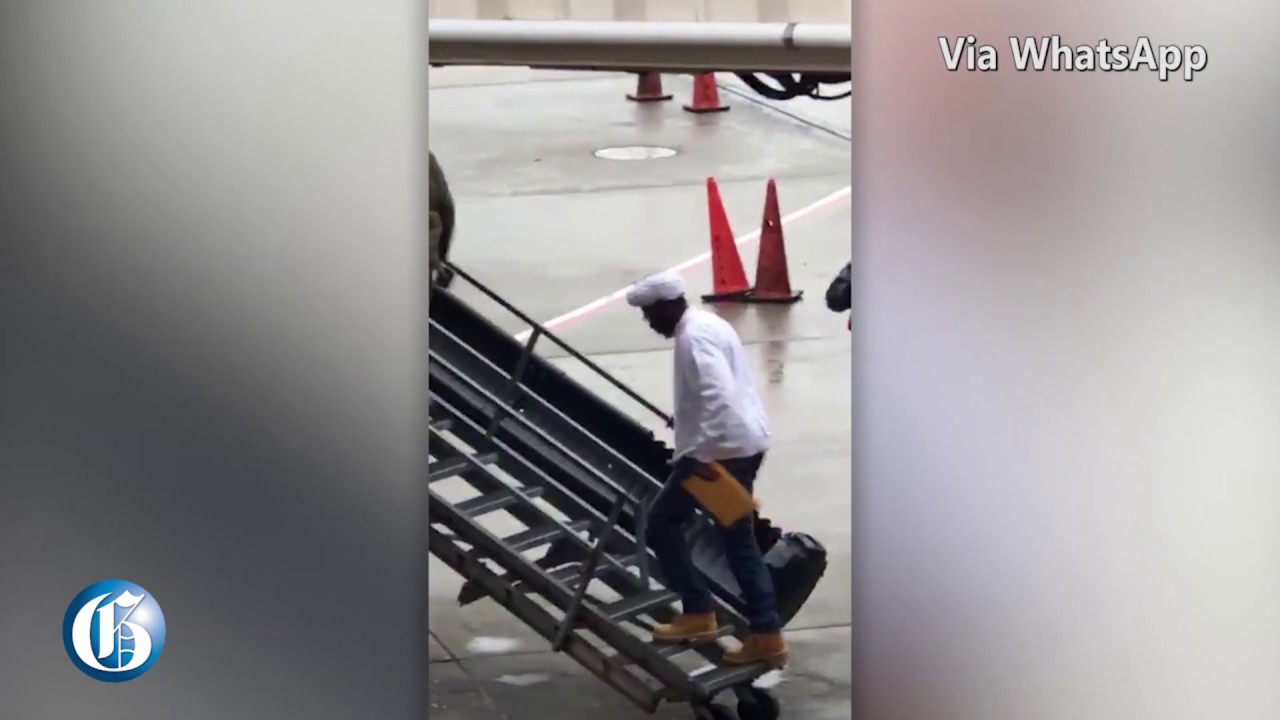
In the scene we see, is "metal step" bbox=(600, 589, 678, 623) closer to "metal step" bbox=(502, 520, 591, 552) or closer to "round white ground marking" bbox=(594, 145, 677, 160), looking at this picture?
"metal step" bbox=(502, 520, 591, 552)

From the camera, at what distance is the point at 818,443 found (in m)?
7.24

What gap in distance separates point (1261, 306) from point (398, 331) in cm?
108

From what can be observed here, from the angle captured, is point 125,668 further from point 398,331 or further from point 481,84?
point 481,84

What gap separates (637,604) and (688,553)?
0.18 metres

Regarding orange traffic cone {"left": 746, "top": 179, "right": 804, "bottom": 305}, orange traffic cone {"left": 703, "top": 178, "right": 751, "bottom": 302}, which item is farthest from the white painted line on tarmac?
orange traffic cone {"left": 746, "top": 179, "right": 804, "bottom": 305}

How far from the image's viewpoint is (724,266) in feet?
28.7

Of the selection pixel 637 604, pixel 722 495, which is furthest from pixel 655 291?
pixel 637 604

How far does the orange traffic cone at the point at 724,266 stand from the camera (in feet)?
28.3

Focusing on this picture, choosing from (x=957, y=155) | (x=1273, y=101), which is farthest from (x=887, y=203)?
(x=1273, y=101)

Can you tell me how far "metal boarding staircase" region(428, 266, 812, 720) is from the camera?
4008 mm

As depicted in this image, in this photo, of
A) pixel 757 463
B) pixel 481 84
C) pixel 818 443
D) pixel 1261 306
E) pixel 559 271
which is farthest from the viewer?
pixel 481 84

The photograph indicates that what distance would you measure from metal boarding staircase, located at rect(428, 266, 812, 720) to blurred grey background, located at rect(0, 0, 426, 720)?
2.00m

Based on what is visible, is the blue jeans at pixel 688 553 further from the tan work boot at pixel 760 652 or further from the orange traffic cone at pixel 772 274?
the orange traffic cone at pixel 772 274

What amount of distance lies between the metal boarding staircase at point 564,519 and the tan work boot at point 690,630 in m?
0.03
